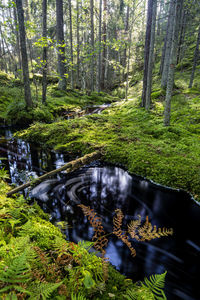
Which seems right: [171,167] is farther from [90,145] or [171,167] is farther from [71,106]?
[71,106]

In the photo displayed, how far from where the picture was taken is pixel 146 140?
7875 millimetres

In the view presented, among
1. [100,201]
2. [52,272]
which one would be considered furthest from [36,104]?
[52,272]

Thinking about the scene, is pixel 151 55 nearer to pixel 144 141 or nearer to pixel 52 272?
pixel 144 141

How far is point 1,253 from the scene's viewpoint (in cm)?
167

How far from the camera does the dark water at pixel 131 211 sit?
3053 millimetres

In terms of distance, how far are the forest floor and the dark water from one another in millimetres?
597

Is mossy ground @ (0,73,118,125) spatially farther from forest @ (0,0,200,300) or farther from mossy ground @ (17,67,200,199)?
mossy ground @ (17,67,200,199)

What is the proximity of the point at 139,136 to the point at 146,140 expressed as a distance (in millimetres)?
641

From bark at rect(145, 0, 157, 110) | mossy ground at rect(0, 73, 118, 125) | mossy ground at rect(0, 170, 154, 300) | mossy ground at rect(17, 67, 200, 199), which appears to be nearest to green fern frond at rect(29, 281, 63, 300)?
mossy ground at rect(0, 170, 154, 300)

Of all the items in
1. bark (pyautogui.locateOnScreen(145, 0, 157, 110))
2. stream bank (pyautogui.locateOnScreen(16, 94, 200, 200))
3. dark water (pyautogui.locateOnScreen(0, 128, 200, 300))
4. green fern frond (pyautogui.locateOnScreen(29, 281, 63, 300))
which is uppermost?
bark (pyautogui.locateOnScreen(145, 0, 157, 110))

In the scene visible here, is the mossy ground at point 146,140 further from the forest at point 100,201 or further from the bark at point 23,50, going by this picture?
the bark at point 23,50

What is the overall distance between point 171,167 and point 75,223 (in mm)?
3794

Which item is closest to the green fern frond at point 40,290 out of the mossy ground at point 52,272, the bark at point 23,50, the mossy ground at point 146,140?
the mossy ground at point 52,272

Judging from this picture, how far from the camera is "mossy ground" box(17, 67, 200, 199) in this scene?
561 centimetres
